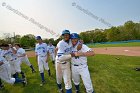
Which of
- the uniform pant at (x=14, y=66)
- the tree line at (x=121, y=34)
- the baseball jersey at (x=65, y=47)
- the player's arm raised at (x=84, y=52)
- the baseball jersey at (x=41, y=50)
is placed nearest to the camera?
the player's arm raised at (x=84, y=52)

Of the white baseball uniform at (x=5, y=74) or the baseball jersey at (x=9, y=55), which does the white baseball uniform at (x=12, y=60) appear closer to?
the baseball jersey at (x=9, y=55)

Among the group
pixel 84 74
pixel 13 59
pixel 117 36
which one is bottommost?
pixel 84 74

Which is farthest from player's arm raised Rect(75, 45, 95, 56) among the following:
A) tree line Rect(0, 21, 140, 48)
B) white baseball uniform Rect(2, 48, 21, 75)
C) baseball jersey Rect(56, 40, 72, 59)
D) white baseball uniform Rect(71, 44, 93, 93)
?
tree line Rect(0, 21, 140, 48)

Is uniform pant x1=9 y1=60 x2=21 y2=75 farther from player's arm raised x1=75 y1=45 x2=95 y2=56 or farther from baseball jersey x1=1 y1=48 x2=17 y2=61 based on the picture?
player's arm raised x1=75 y1=45 x2=95 y2=56

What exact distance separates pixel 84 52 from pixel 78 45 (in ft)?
1.13

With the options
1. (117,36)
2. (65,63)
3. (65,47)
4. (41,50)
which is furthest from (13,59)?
(117,36)

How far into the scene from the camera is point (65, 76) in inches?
257

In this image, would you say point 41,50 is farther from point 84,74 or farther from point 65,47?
point 84,74

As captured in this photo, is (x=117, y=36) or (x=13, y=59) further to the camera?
(x=117, y=36)

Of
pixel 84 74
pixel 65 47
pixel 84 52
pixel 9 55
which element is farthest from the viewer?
pixel 9 55

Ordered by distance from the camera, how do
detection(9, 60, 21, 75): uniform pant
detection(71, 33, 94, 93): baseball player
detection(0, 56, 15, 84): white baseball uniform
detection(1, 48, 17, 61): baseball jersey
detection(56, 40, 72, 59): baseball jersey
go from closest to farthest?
detection(71, 33, 94, 93): baseball player, detection(56, 40, 72, 59): baseball jersey, detection(0, 56, 15, 84): white baseball uniform, detection(1, 48, 17, 61): baseball jersey, detection(9, 60, 21, 75): uniform pant

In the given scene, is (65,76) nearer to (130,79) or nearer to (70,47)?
(70,47)

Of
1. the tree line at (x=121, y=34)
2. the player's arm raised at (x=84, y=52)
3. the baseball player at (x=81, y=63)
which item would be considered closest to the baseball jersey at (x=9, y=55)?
the baseball player at (x=81, y=63)

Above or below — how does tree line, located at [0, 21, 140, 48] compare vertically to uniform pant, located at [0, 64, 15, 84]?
above
